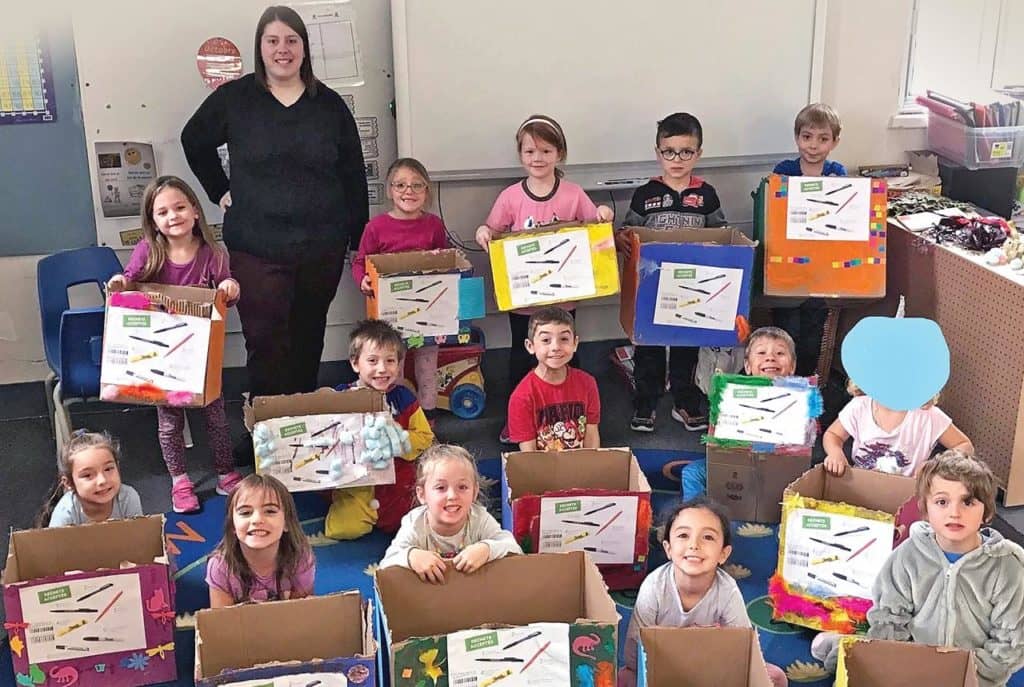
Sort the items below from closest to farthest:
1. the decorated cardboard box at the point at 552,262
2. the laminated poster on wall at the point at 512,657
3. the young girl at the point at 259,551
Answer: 1. the laminated poster on wall at the point at 512,657
2. the young girl at the point at 259,551
3. the decorated cardboard box at the point at 552,262

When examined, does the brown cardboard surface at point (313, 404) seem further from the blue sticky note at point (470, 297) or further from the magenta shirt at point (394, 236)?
the magenta shirt at point (394, 236)

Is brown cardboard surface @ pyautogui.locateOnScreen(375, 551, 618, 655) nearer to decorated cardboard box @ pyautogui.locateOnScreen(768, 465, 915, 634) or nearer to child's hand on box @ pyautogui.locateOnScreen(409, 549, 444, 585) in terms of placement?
child's hand on box @ pyautogui.locateOnScreen(409, 549, 444, 585)

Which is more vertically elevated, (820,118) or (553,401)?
(820,118)

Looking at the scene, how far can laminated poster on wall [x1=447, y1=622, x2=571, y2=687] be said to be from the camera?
7.27 ft

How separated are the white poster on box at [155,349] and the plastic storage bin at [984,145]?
9.75 ft

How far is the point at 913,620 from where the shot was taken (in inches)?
102

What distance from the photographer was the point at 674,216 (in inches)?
158

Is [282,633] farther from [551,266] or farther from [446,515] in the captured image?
[551,266]

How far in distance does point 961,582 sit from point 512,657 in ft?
3.41

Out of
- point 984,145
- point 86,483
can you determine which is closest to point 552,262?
point 86,483

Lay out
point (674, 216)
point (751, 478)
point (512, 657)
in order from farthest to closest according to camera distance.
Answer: point (674, 216) → point (751, 478) → point (512, 657)

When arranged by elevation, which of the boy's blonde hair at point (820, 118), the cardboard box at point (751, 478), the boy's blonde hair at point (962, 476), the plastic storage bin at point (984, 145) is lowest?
the cardboard box at point (751, 478)

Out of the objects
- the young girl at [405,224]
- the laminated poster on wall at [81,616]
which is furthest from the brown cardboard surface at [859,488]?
the laminated poster on wall at [81,616]

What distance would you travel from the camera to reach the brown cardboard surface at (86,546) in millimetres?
2719
